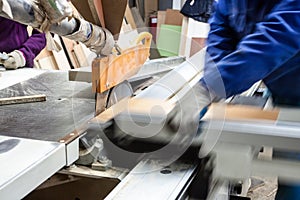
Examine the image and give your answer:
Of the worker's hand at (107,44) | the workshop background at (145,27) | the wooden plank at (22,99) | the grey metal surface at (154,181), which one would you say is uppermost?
the worker's hand at (107,44)

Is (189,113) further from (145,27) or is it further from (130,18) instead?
(130,18)

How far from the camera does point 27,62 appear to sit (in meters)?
1.87

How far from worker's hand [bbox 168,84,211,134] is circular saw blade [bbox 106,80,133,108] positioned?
13.2 inches

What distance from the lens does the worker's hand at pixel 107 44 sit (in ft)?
3.67

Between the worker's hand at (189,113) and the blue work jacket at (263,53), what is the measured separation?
0.05 meters

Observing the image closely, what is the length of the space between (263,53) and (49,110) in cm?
65

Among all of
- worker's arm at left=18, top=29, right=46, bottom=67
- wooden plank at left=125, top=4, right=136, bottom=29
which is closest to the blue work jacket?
worker's arm at left=18, top=29, right=46, bottom=67

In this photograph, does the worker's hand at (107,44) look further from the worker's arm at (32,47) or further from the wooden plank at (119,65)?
the worker's arm at (32,47)

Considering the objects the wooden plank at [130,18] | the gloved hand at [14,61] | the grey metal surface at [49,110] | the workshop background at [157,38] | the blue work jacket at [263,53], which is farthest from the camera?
the wooden plank at [130,18]

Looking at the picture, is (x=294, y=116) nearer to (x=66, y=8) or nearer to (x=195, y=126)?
(x=195, y=126)

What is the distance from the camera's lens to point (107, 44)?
1124mm


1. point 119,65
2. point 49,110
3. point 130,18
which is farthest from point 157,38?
point 130,18

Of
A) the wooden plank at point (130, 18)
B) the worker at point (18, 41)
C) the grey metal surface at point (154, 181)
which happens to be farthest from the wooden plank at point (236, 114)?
the wooden plank at point (130, 18)

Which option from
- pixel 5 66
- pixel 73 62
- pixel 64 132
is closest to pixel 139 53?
pixel 64 132
